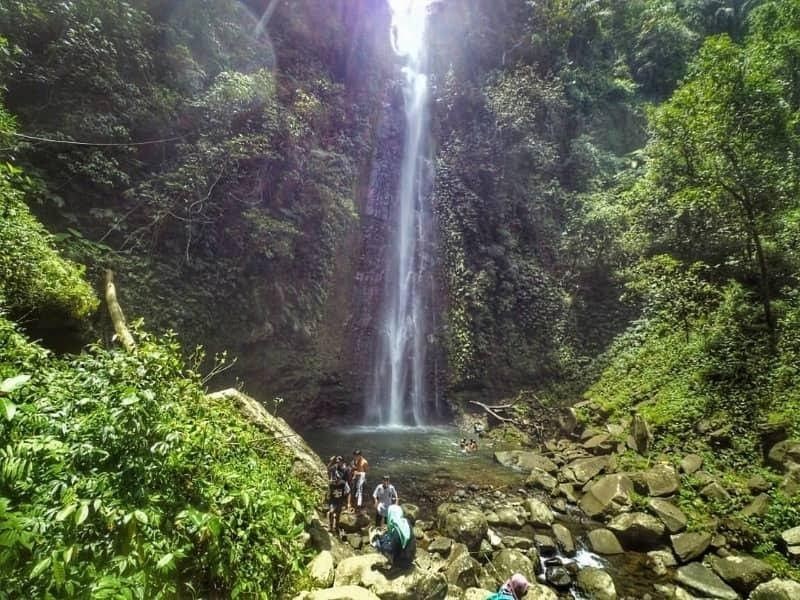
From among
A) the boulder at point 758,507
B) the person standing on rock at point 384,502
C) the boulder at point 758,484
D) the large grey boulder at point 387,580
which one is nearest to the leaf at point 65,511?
the large grey boulder at point 387,580

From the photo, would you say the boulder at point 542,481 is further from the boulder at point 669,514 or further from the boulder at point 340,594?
the boulder at point 340,594

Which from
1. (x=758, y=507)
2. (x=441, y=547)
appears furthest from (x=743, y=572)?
Result: (x=441, y=547)

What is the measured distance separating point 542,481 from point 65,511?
10.8 meters

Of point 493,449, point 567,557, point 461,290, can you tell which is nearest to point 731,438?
point 567,557

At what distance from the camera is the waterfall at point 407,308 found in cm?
1719

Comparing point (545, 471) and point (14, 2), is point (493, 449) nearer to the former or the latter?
point (545, 471)

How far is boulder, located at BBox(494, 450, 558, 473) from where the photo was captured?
11.7 metres

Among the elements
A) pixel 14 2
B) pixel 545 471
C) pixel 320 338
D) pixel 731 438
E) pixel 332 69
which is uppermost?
pixel 332 69

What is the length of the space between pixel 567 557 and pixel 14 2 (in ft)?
54.7

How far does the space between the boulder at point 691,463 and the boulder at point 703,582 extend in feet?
9.93

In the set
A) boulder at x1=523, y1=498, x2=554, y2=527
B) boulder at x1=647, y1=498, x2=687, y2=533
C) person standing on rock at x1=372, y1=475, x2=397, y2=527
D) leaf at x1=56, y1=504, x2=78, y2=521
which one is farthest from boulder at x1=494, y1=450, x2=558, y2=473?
leaf at x1=56, y1=504, x2=78, y2=521

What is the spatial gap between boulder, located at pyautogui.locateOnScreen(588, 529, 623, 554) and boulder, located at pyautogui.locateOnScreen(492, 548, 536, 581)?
69.8 inches

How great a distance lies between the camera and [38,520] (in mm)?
2271

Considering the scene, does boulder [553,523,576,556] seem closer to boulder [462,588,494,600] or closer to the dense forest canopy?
boulder [462,588,494,600]
